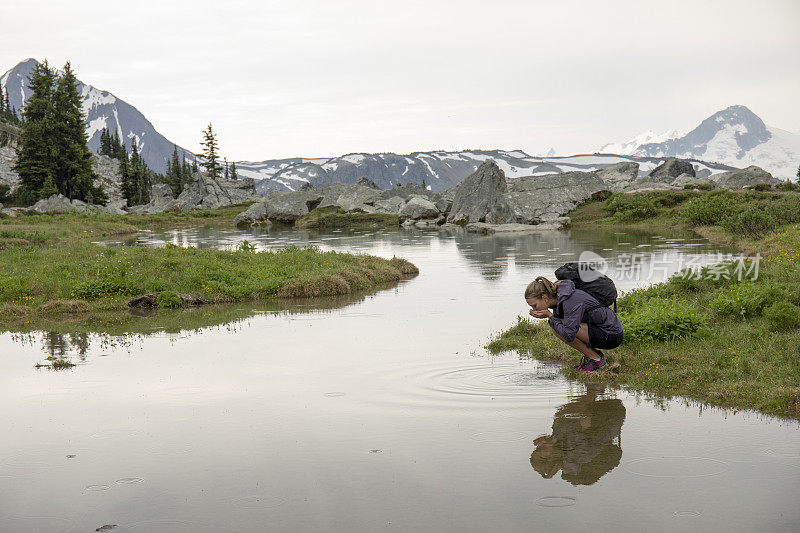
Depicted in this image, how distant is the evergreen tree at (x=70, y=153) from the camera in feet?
270

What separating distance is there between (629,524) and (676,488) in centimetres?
101

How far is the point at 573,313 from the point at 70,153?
8638 centimetres

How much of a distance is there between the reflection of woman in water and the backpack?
1564 millimetres

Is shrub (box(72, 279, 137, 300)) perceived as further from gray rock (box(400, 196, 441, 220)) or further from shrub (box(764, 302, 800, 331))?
gray rock (box(400, 196, 441, 220))

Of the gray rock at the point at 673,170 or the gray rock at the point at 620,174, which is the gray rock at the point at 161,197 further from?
the gray rock at the point at 673,170

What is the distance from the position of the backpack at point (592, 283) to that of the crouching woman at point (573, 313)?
0.31 ft

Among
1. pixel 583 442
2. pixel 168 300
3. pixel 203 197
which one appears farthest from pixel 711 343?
pixel 203 197

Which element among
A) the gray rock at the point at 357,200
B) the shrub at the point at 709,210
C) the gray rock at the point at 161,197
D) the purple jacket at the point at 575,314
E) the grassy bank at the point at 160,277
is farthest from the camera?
the gray rock at the point at 161,197

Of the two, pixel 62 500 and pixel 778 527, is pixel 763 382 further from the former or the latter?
pixel 62 500

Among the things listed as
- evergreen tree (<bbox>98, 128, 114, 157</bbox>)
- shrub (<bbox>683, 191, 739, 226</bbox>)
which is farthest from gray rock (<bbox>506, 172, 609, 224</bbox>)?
evergreen tree (<bbox>98, 128, 114, 157</bbox>)

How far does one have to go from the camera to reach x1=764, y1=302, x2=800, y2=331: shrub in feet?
38.5

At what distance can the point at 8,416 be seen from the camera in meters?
9.71

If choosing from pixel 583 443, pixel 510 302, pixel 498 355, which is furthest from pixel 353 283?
pixel 583 443

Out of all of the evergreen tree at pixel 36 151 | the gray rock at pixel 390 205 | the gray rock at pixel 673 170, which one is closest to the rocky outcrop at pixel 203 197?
the evergreen tree at pixel 36 151
